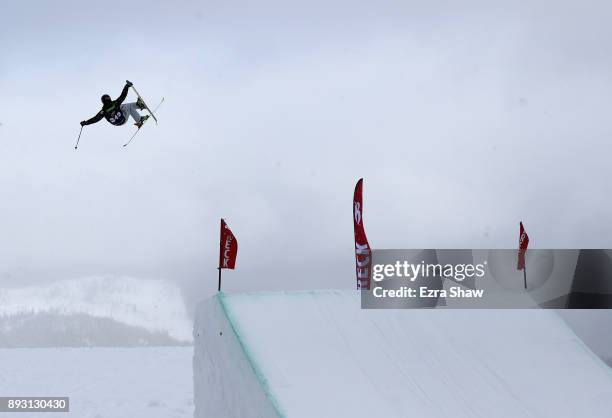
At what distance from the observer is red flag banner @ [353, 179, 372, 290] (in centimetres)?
1427

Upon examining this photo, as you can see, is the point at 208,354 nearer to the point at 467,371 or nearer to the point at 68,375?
the point at 467,371

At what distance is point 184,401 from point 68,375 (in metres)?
8.74

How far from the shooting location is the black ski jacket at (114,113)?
12.2 metres

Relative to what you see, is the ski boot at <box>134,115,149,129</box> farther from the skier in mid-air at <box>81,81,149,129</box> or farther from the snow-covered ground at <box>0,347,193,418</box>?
the snow-covered ground at <box>0,347,193,418</box>

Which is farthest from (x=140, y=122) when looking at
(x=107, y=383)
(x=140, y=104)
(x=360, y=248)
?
(x=107, y=383)

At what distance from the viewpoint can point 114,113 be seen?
1250 centimetres

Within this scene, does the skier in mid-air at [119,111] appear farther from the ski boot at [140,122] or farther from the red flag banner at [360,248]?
the red flag banner at [360,248]

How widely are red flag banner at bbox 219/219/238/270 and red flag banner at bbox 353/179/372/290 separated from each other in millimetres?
3486

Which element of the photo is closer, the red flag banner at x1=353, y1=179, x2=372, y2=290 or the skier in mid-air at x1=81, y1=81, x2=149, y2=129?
the skier in mid-air at x1=81, y1=81, x2=149, y2=129

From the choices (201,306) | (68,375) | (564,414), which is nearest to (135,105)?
(201,306)

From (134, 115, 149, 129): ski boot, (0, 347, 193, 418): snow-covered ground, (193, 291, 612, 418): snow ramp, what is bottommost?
(0, 347, 193, 418): snow-covered ground

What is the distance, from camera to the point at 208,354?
1027 centimetres

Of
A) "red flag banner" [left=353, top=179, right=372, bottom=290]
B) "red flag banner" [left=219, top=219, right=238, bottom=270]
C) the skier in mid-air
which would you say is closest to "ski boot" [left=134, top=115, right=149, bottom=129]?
the skier in mid-air

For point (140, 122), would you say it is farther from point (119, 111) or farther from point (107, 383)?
point (107, 383)
